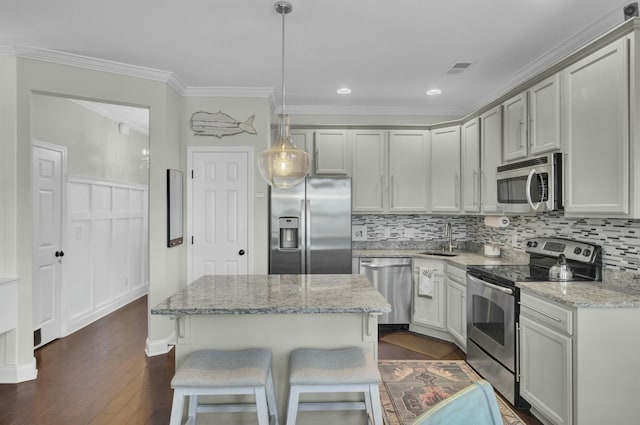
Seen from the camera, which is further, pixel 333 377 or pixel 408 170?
pixel 408 170

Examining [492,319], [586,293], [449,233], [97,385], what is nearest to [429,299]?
[449,233]

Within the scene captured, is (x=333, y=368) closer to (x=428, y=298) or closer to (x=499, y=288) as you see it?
(x=499, y=288)

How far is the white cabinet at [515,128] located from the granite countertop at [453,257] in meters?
0.98

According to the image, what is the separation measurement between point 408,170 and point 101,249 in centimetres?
394

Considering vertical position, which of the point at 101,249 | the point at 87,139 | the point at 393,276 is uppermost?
the point at 87,139

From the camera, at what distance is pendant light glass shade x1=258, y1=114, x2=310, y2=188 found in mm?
2107

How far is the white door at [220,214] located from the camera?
3.90 meters

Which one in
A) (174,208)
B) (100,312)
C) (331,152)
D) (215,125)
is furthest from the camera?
(100,312)

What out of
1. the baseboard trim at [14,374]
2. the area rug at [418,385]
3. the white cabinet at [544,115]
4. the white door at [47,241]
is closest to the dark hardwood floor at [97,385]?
the baseboard trim at [14,374]

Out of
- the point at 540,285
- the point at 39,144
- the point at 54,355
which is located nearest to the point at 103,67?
the point at 39,144

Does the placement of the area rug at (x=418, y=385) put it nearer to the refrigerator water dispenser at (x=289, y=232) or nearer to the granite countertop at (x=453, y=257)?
the granite countertop at (x=453, y=257)

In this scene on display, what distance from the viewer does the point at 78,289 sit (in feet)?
14.0

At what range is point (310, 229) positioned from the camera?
12.8ft

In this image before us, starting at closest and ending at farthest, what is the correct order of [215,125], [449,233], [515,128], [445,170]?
[515,128]
[215,125]
[445,170]
[449,233]
